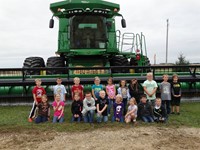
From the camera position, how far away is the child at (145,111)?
23.7 ft

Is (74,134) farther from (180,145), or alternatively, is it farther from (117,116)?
(180,145)

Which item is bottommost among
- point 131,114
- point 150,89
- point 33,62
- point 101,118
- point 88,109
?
point 101,118

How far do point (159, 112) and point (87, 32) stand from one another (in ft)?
16.8

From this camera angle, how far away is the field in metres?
5.14

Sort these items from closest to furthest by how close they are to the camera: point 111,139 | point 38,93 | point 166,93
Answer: point 111,139
point 38,93
point 166,93

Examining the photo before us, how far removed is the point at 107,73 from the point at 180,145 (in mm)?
5039

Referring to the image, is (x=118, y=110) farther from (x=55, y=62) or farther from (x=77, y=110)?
(x=55, y=62)

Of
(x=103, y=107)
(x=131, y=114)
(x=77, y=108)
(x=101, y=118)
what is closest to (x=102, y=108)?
(x=103, y=107)

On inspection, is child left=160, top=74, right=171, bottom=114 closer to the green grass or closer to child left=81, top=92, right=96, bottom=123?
the green grass

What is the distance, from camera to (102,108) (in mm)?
7246

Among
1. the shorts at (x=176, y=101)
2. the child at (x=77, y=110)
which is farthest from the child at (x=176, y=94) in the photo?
the child at (x=77, y=110)

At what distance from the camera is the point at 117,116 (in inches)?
285

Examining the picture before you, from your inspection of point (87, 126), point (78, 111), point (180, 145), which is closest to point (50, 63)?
point (78, 111)

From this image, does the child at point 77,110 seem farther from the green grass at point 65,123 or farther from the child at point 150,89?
the child at point 150,89
